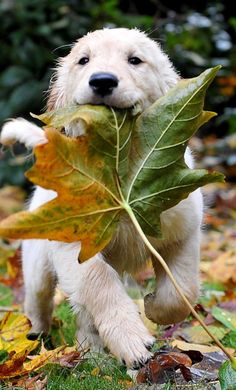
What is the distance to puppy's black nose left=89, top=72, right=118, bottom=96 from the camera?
2686 mm

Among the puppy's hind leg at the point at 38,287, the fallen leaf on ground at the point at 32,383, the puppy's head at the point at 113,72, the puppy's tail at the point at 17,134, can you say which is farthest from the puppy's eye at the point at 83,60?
the fallen leaf on ground at the point at 32,383

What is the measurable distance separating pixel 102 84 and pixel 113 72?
0.42ft

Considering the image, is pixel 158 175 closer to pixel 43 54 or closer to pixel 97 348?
pixel 97 348

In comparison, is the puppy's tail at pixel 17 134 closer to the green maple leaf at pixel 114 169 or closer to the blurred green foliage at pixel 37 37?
the green maple leaf at pixel 114 169

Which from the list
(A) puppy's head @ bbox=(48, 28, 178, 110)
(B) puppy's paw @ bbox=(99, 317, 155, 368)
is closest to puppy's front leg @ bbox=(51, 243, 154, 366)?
(B) puppy's paw @ bbox=(99, 317, 155, 368)

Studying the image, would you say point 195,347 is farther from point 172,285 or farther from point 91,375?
point 91,375

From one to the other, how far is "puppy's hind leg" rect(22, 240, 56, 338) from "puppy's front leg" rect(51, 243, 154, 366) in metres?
0.69

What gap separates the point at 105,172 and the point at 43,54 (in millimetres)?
6007

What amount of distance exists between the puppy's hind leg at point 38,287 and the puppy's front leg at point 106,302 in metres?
0.69

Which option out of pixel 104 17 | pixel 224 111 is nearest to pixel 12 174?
pixel 104 17

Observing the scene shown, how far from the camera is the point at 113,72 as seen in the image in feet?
9.18

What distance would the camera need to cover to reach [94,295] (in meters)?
2.84

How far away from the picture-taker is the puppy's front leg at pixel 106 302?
2564 millimetres

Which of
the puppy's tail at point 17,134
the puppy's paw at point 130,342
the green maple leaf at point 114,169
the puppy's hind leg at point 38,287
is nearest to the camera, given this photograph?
the green maple leaf at point 114,169
